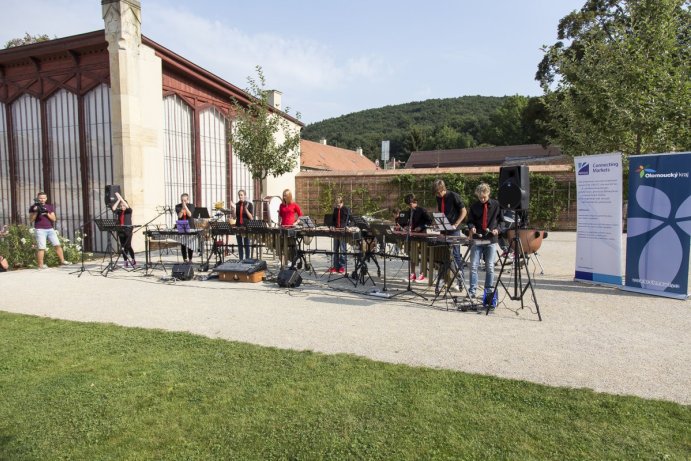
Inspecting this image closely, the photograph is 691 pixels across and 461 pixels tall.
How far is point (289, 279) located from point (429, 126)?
79.8 meters

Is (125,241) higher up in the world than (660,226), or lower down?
lower down

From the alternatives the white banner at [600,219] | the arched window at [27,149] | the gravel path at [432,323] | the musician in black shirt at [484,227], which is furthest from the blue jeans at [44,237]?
the white banner at [600,219]

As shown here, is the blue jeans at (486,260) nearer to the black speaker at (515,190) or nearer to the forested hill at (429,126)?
the black speaker at (515,190)

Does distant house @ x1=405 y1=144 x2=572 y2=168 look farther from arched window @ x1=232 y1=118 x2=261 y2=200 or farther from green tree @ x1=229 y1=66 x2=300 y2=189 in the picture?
green tree @ x1=229 y1=66 x2=300 y2=189

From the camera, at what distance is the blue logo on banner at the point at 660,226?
713cm

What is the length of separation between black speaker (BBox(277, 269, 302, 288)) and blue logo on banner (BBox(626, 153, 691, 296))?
581 cm

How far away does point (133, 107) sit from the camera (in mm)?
11891

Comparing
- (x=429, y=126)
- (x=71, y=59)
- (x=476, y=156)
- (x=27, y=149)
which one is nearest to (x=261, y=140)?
(x=71, y=59)

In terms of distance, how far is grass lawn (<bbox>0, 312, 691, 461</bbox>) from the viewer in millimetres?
2936

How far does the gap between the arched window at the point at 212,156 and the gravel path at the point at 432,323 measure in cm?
663

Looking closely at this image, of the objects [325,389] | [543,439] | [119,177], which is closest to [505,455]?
[543,439]

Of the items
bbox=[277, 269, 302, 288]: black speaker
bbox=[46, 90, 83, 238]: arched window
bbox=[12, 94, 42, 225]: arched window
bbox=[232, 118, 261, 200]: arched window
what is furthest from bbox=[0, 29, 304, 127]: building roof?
bbox=[277, 269, 302, 288]: black speaker

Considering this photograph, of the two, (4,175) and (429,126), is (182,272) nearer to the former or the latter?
(4,175)

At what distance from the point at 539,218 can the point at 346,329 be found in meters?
14.9
